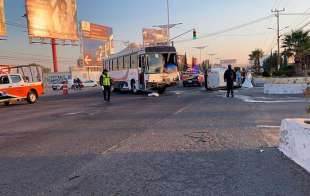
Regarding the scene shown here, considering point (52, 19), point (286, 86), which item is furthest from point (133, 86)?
point (52, 19)

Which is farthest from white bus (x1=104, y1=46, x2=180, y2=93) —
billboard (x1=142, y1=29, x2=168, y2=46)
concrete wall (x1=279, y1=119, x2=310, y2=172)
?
billboard (x1=142, y1=29, x2=168, y2=46)

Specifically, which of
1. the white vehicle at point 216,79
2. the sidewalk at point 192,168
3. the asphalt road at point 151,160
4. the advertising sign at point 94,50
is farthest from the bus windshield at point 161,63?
the advertising sign at point 94,50

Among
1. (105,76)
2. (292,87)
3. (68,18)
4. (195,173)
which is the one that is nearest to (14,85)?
(105,76)

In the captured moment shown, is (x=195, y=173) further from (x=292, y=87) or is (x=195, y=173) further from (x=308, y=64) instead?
(x=308, y=64)

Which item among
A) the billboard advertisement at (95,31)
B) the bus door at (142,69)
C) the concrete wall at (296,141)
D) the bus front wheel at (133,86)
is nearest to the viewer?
the concrete wall at (296,141)

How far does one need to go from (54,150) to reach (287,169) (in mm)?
4489

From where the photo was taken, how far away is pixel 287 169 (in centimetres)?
623

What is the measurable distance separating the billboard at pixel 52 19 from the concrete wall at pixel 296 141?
4699 centimetres

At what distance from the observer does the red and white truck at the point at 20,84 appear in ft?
76.8

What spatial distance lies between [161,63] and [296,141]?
21.6 m

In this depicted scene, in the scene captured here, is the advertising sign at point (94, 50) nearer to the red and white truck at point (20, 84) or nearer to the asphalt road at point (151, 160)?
the red and white truck at point (20, 84)

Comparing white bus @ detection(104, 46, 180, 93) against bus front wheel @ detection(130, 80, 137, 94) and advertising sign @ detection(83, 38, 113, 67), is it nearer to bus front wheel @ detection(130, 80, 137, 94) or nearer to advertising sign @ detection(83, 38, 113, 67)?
bus front wheel @ detection(130, 80, 137, 94)

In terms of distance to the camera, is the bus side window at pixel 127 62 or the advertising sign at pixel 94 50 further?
the advertising sign at pixel 94 50

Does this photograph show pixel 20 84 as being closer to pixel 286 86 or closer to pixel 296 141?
pixel 286 86
